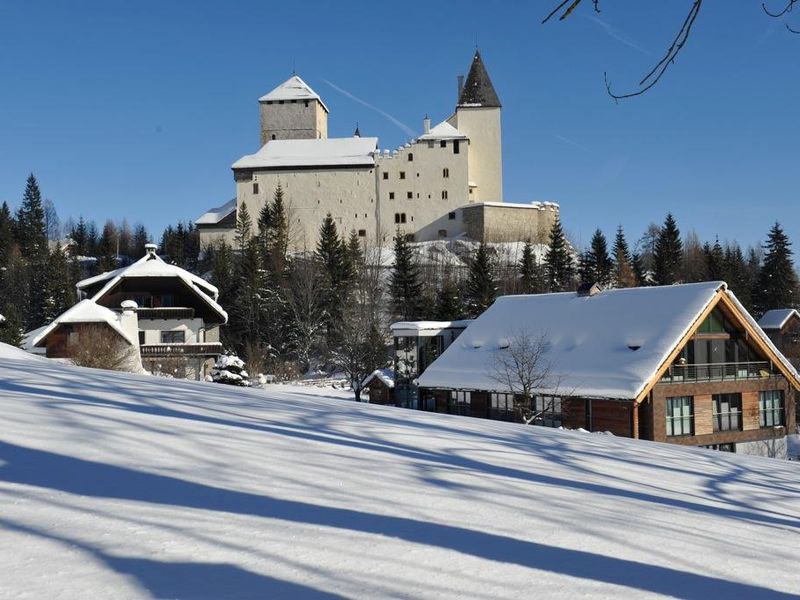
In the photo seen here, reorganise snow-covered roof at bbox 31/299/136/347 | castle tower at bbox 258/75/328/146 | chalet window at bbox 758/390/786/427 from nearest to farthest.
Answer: chalet window at bbox 758/390/786/427, snow-covered roof at bbox 31/299/136/347, castle tower at bbox 258/75/328/146

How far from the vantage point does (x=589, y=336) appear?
85.4 ft

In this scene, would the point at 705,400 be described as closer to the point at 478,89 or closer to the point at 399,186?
the point at 399,186

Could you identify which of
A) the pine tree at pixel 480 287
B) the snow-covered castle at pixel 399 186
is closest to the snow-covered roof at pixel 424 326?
the pine tree at pixel 480 287

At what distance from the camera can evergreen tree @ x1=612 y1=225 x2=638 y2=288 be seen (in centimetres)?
6612

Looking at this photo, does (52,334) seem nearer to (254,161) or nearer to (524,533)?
(524,533)

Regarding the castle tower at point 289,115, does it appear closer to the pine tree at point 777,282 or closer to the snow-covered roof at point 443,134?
the snow-covered roof at point 443,134

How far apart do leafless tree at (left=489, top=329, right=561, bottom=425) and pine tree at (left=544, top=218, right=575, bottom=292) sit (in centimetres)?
3836

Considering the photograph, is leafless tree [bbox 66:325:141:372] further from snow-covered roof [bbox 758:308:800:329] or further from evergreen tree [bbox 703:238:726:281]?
evergreen tree [bbox 703:238:726:281]

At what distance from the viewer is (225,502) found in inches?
151

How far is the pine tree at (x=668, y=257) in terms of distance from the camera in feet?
213

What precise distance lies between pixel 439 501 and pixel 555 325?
24.3 meters

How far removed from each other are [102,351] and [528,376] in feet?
49.3

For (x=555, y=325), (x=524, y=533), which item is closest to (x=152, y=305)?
(x=555, y=325)

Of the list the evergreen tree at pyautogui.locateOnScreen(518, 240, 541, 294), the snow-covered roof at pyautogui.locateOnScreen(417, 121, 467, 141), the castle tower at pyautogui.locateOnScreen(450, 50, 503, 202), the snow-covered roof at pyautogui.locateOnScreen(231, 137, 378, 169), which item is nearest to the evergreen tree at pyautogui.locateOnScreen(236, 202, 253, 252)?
the snow-covered roof at pyautogui.locateOnScreen(231, 137, 378, 169)
